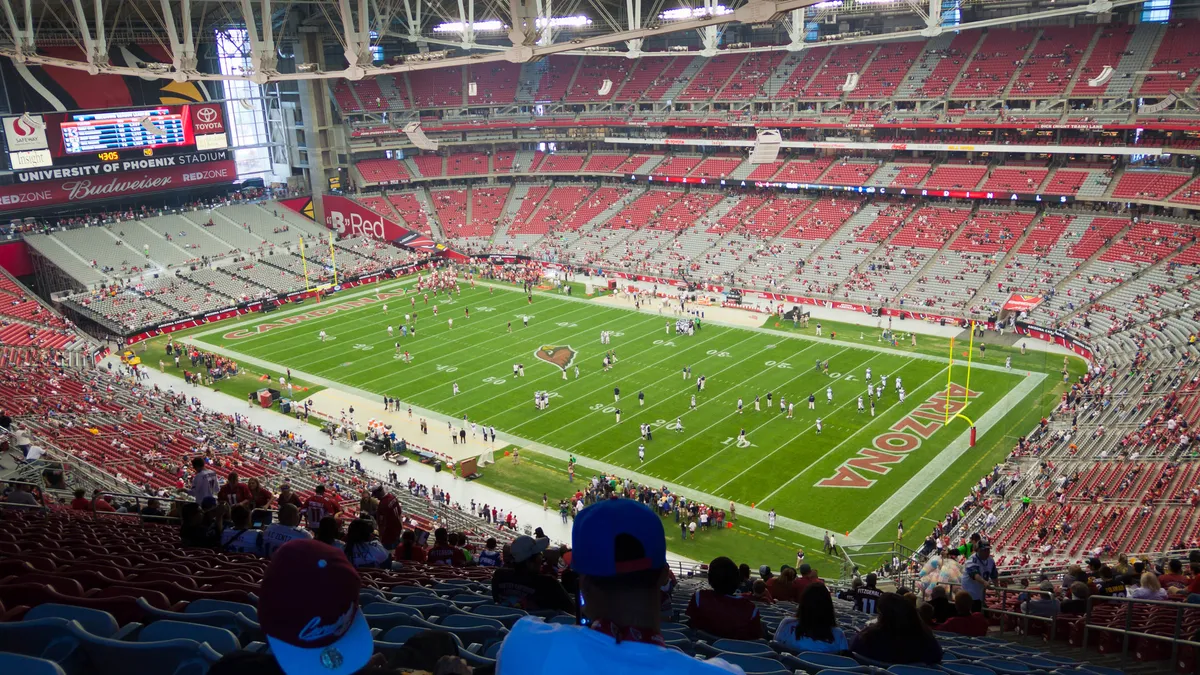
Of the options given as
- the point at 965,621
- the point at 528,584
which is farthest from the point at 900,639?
the point at 965,621

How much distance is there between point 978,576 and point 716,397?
2491 cm

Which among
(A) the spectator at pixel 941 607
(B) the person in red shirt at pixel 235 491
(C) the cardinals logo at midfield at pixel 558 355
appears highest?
(B) the person in red shirt at pixel 235 491

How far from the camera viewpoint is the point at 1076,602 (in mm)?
9773

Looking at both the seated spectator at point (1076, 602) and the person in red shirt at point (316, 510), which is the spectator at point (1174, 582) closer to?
the seated spectator at point (1076, 602)

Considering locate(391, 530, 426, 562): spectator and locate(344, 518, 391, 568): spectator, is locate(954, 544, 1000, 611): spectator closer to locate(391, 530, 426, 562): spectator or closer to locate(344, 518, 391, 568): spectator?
locate(344, 518, 391, 568): spectator

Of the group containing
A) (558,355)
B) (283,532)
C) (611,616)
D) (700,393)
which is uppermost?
(611,616)

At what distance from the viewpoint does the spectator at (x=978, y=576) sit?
10.9 meters

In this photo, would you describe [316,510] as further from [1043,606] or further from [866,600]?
[1043,606]

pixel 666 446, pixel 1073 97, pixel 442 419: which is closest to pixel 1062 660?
pixel 666 446

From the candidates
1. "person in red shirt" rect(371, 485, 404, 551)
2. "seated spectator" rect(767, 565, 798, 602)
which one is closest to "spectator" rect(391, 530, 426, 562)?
"person in red shirt" rect(371, 485, 404, 551)

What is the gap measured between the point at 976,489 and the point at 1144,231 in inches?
1031

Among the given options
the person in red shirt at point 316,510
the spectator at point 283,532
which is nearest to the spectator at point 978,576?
the spectator at point 283,532

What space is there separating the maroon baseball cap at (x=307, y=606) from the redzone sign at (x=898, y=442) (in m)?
26.9

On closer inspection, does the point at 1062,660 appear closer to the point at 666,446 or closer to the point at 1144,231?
the point at 666,446
